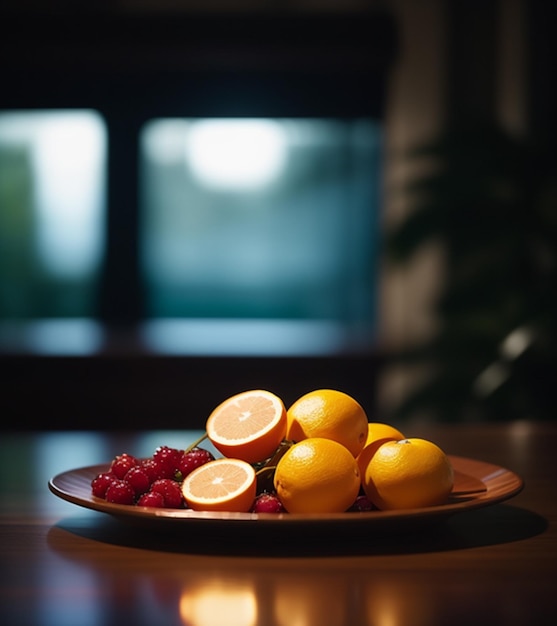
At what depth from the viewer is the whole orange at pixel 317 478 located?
0.90 meters

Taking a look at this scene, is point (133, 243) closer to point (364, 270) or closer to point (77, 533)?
point (364, 270)

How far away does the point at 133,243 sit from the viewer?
14.5 feet

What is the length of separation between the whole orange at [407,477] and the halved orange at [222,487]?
12cm

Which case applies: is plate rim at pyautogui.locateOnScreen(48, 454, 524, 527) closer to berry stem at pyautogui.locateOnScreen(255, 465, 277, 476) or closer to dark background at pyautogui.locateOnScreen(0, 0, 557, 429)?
berry stem at pyautogui.locateOnScreen(255, 465, 277, 476)

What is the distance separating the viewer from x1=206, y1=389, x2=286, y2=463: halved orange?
983 mm

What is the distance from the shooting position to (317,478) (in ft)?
Result: 2.94

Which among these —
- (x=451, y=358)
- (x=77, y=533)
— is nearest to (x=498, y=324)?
(x=451, y=358)

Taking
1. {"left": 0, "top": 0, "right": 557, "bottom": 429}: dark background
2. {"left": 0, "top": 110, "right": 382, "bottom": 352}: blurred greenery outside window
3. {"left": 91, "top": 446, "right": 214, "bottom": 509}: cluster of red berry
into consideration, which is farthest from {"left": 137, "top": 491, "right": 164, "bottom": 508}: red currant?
{"left": 0, "top": 110, "right": 382, "bottom": 352}: blurred greenery outside window

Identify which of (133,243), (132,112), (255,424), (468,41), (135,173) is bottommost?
(255,424)

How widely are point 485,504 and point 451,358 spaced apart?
2223 mm

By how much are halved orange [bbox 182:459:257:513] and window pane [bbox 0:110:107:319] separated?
11.6 ft

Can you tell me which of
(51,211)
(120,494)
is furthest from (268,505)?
(51,211)

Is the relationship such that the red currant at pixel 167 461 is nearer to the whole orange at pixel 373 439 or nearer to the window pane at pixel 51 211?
the whole orange at pixel 373 439

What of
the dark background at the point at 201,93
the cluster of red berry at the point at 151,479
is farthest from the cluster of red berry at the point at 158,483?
the dark background at the point at 201,93
